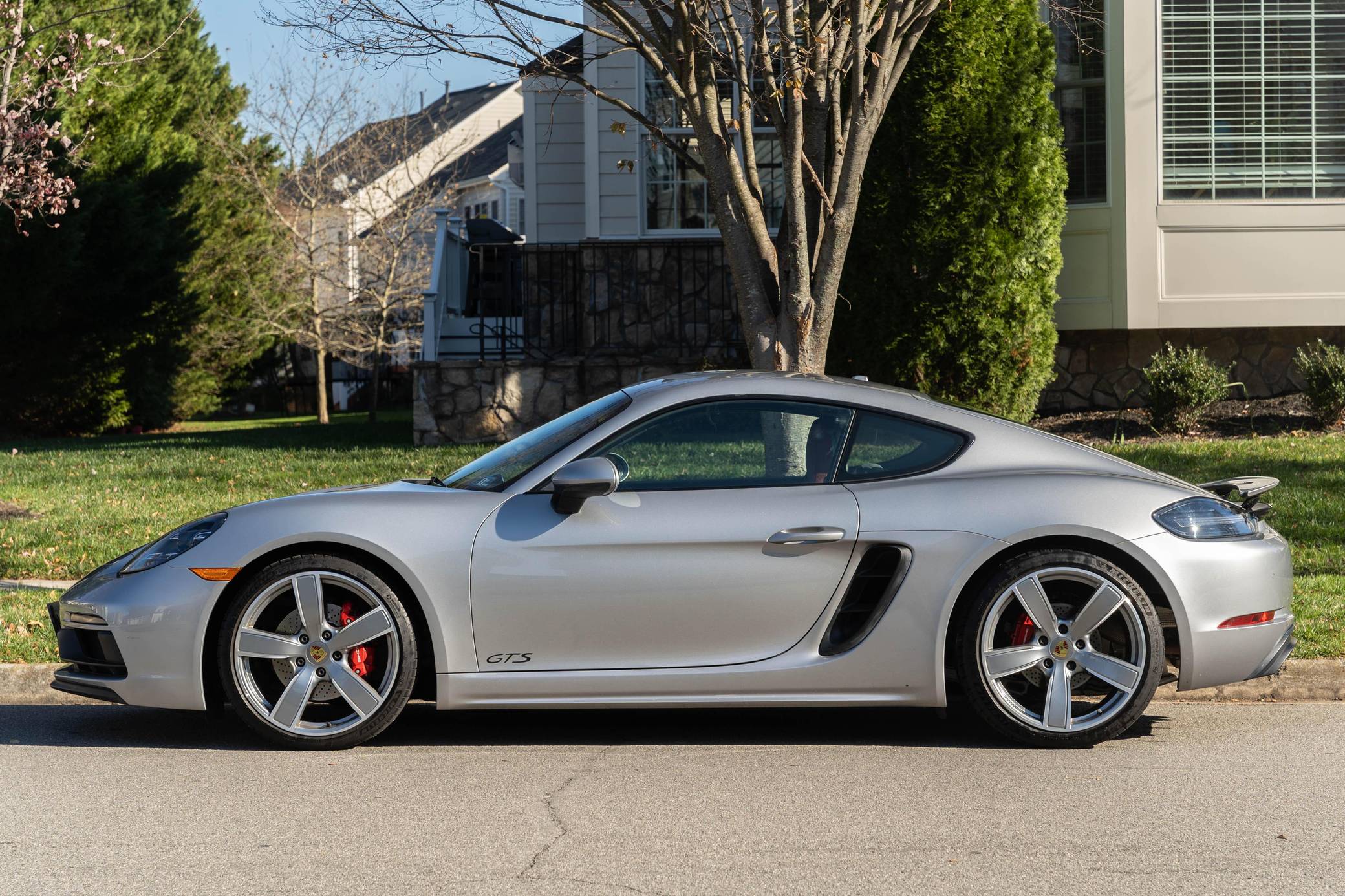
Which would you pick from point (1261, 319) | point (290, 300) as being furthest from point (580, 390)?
point (290, 300)

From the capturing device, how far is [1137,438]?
12648 millimetres

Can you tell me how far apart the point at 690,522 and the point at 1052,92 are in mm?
10666

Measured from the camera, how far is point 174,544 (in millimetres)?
5219

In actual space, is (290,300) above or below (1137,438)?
above

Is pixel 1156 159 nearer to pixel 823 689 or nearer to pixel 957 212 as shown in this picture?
pixel 957 212

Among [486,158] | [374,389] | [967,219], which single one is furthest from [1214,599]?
[486,158]

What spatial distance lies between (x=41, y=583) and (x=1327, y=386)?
1061cm

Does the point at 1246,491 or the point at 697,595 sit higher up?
the point at 1246,491

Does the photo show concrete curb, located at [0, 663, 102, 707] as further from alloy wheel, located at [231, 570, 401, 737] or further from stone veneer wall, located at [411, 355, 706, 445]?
stone veneer wall, located at [411, 355, 706, 445]

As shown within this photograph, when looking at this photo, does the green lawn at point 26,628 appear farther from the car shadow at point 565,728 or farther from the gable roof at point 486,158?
the gable roof at point 486,158

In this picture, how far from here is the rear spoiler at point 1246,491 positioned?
5.50 metres

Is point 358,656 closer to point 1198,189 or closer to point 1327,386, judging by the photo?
point 1327,386

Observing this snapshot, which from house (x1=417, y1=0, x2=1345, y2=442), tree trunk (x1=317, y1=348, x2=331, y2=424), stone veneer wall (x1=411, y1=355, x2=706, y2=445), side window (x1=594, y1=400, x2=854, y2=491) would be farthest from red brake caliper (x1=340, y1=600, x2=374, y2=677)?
tree trunk (x1=317, y1=348, x2=331, y2=424)

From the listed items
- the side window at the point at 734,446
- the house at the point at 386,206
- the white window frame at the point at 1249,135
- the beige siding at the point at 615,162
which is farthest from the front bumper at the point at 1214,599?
the house at the point at 386,206
